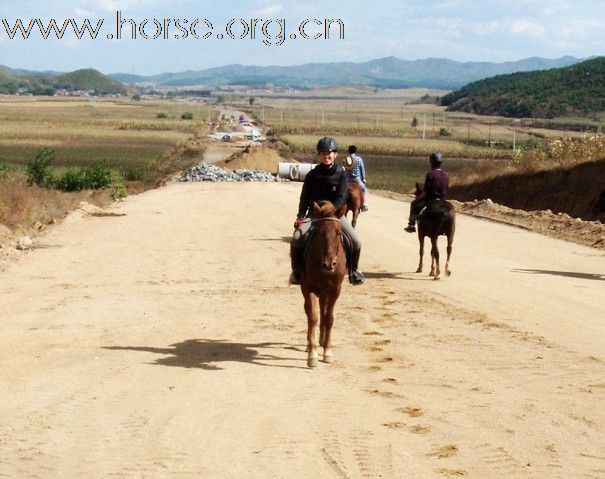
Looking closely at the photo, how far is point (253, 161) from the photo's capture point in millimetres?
67062

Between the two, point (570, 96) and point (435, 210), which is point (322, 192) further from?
point (570, 96)

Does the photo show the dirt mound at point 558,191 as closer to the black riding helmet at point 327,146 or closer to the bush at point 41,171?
the bush at point 41,171

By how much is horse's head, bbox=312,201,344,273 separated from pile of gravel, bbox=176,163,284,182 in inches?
1690

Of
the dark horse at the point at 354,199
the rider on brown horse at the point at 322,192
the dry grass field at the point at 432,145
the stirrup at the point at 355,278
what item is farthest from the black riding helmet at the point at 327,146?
the dry grass field at the point at 432,145

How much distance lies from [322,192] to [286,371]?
2.08m

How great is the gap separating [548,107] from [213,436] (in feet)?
586

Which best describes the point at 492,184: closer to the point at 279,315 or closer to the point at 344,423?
the point at 279,315

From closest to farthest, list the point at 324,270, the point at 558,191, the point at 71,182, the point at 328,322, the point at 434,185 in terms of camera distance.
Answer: the point at 324,270, the point at 328,322, the point at 434,185, the point at 558,191, the point at 71,182

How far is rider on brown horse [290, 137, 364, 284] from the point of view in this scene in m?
11.7

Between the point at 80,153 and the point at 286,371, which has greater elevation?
the point at 286,371

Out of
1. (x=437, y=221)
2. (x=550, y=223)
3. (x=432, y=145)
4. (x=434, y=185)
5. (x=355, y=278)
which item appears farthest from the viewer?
(x=432, y=145)

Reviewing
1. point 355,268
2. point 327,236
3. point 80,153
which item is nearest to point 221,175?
point 80,153

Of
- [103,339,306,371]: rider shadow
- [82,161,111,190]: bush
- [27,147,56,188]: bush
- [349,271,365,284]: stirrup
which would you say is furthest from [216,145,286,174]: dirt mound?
[349,271,365,284]: stirrup

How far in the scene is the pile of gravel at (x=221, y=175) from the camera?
54.4m
